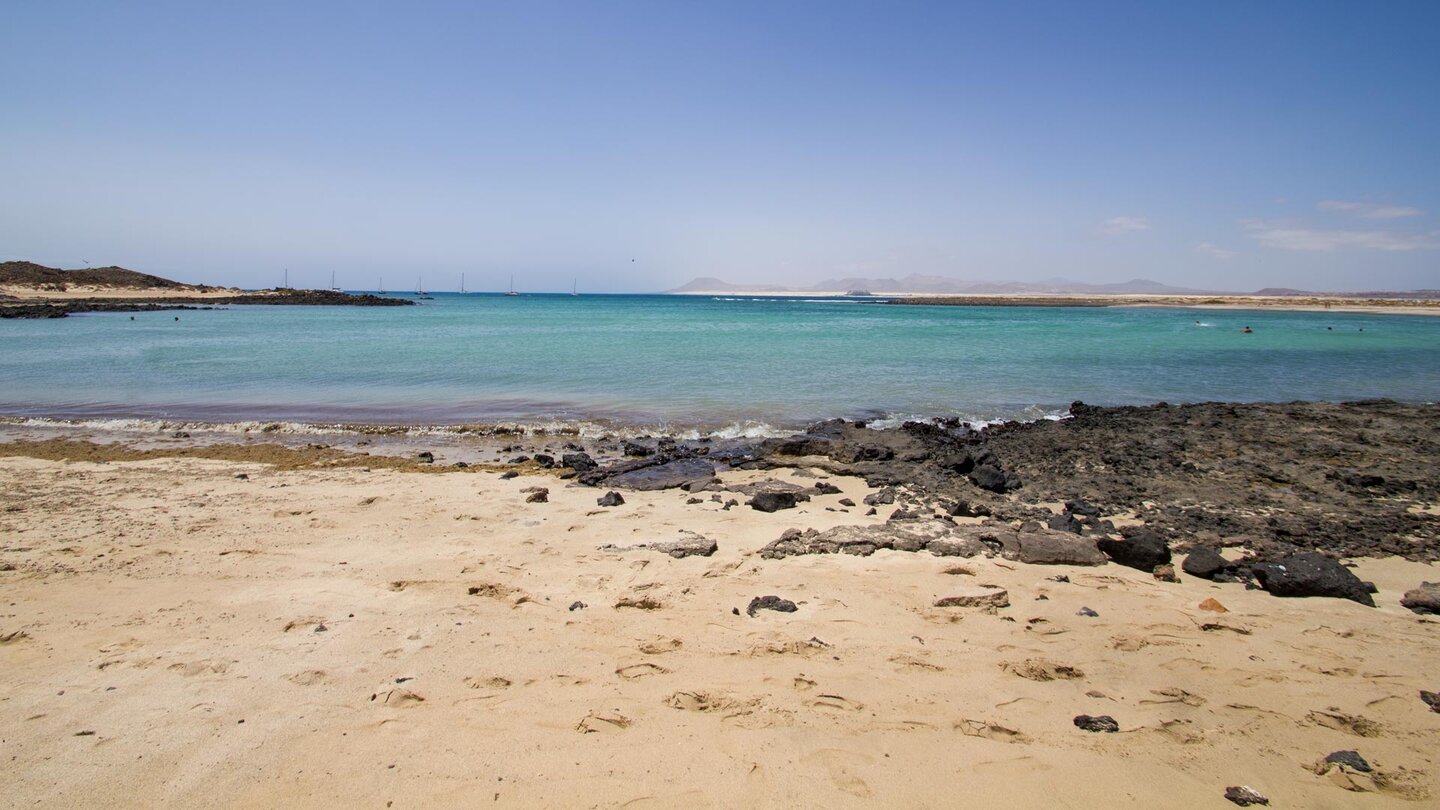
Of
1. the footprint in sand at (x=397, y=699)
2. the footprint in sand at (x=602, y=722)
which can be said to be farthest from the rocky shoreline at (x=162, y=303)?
the footprint in sand at (x=602, y=722)

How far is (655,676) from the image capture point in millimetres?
4223

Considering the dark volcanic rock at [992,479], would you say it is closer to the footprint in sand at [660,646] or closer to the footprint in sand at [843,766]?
the footprint in sand at [660,646]

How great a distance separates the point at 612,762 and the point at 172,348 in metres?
33.4

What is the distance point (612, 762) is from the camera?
3396mm

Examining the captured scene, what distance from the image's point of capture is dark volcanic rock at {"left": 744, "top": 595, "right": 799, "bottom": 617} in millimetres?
5164

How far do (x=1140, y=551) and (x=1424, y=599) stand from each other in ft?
6.58

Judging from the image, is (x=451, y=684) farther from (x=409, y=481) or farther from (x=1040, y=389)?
(x=1040, y=389)

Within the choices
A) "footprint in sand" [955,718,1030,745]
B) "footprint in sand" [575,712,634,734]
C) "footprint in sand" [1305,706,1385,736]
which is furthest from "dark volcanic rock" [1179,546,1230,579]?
"footprint in sand" [575,712,634,734]

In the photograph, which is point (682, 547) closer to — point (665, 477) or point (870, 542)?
point (870, 542)

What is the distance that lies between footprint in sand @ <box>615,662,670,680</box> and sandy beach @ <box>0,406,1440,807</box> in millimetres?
37

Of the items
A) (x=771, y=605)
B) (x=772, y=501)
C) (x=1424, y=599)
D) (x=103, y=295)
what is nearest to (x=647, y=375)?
(x=772, y=501)

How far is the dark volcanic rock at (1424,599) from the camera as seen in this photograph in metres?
5.28

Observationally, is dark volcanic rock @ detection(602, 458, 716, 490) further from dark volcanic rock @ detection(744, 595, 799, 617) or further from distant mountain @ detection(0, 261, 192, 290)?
distant mountain @ detection(0, 261, 192, 290)

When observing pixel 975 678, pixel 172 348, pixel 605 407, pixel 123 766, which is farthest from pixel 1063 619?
pixel 172 348
